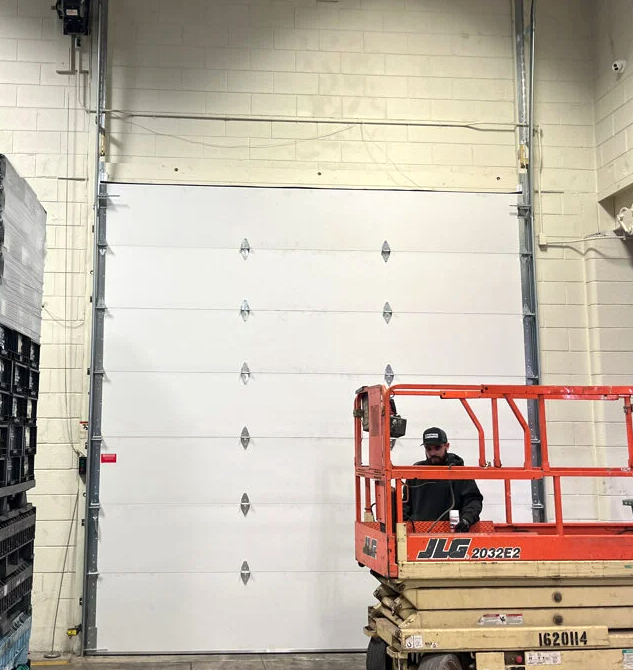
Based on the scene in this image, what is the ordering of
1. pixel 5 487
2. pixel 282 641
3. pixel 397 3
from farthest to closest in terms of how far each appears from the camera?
pixel 397 3, pixel 282 641, pixel 5 487

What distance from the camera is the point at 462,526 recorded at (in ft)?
18.9

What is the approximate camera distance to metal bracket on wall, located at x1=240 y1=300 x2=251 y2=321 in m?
8.07

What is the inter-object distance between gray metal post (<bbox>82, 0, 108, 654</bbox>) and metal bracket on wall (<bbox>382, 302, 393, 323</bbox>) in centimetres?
282

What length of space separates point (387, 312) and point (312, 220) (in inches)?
48.1

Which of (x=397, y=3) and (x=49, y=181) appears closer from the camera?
(x=49, y=181)

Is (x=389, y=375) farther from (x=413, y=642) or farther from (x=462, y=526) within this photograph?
(x=413, y=642)

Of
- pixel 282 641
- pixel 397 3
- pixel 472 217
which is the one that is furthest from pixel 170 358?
pixel 397 3

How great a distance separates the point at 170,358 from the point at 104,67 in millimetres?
3081

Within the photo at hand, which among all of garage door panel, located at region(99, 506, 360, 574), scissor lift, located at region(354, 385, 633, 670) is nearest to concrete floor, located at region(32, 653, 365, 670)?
garage door panel, located at region(99, 506, 360, 574)

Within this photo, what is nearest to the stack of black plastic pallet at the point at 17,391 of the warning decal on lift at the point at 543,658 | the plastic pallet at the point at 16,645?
the plastic pallet at the point at 16,645

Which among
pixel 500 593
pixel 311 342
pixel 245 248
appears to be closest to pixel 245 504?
pixel 311 342

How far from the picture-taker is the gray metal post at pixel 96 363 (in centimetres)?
752

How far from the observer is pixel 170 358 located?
793cm

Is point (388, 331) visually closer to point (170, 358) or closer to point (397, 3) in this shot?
point (170, 358)
